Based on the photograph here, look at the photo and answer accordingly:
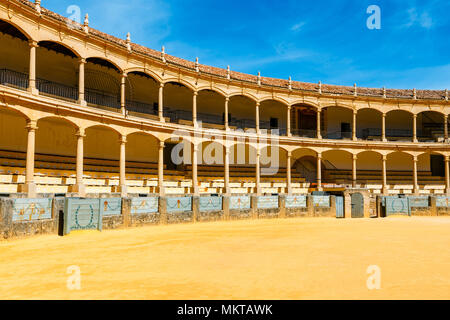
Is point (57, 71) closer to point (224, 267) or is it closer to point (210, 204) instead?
point (210, 204)

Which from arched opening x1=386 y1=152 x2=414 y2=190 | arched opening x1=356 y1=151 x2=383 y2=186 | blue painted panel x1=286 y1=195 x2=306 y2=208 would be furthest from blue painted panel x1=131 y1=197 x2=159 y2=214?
arched opening x1=386 y1=152 x2=414 y2=190

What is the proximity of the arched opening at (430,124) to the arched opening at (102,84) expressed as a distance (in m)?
27.5

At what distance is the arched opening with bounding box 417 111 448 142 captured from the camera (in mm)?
32094

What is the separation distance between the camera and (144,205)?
44.9 ft

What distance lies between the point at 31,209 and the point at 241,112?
21.5m

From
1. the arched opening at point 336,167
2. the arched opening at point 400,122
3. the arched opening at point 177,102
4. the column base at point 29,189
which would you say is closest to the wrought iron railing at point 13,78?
the column base at point 29,189

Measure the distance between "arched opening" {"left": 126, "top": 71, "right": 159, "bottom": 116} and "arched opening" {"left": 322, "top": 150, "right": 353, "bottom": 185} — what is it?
1563 cm

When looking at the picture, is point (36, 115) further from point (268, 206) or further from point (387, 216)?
point (387, 216)

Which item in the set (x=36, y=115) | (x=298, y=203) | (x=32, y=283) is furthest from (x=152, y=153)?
(x=32, y=283)

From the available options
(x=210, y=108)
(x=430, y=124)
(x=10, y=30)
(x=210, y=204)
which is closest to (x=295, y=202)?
(x=210, y=204)

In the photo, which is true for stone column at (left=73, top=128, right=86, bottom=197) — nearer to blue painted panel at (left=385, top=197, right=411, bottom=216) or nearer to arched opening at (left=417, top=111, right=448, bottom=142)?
blue painted panel at (left=385, top=197, right=411, bottom=216)

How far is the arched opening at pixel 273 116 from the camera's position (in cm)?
2981

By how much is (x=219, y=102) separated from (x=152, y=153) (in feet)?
24.1

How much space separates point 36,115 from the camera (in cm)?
1581
